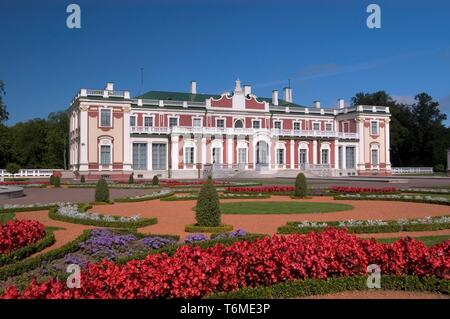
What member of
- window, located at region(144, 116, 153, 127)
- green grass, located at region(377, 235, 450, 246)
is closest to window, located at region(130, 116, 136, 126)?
window, located at region(144, 116, 153, 127)

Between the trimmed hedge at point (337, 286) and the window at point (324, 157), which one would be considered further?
the window at point (324, 157)

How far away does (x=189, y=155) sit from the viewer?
48906mm

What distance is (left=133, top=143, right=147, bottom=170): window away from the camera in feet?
158

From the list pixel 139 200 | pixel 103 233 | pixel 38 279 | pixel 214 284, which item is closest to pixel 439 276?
pixel 214 284

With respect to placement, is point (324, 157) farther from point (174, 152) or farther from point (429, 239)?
point (429, 239)

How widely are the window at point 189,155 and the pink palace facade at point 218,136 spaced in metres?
0.12

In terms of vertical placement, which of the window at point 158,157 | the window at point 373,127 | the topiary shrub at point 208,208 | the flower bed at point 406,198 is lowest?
the flower bed at point 406,198

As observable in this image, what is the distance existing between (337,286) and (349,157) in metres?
52.7

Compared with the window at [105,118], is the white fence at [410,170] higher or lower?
lower

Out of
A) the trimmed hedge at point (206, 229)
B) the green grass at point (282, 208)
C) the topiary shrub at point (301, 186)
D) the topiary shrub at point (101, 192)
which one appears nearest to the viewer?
the trimmed hedge at point (206, 229)

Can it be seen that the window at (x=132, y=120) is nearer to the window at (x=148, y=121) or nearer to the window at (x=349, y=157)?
the window at (x=148, y=121)

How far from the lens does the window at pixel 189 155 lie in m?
48.7

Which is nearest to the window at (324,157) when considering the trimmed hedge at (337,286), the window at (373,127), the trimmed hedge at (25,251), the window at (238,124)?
the window at (373,127)

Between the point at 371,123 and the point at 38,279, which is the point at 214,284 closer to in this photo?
the point at 38,279
